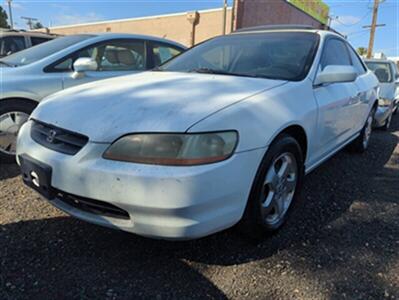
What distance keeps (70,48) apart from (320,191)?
3153mm

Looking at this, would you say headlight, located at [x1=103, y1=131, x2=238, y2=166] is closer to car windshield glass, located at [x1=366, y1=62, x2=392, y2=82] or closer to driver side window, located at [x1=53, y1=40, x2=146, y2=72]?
driver side window, located at [x1=53, y1=40, x2=146, y2=72]

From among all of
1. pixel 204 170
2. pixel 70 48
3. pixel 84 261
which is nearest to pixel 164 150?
pixel 204 170

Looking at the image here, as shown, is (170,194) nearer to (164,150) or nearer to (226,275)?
(164,150)

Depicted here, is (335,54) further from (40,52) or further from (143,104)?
(40,52)

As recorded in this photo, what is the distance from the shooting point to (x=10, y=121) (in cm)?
354

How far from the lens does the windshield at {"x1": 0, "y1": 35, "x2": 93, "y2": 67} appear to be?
395 centimetres

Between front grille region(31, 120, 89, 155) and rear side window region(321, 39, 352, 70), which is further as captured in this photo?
rear side window region(321, 39, 352, 70)

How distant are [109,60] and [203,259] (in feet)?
10.1

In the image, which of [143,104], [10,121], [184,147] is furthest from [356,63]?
[10,121]

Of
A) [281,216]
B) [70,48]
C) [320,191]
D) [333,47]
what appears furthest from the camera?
[70,48]

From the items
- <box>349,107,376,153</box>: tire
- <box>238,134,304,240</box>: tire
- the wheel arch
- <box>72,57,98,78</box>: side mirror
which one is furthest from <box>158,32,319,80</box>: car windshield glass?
<box>349,107,376,153</box>: tire

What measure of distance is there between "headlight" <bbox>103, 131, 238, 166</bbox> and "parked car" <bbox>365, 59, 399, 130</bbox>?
4.56 metres

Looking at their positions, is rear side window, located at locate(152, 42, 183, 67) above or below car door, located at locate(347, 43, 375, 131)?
above

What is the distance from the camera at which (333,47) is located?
354cm
